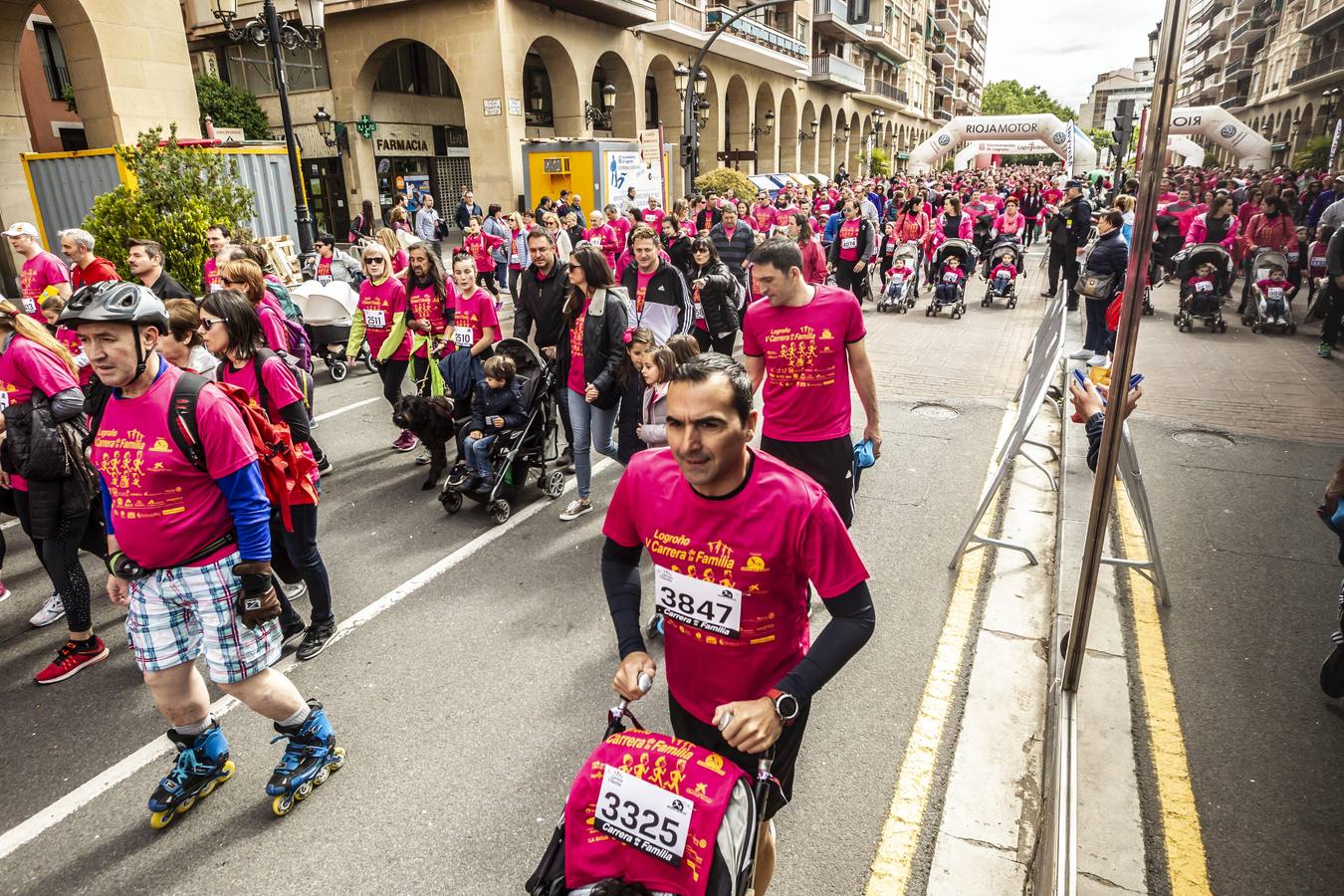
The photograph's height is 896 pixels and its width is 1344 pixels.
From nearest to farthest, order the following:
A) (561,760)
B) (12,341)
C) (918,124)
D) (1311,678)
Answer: (561,760) → (1311,678) → (12,341) → (918,124)

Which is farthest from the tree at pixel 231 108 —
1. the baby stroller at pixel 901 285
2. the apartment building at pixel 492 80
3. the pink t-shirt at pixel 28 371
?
the pink t-shirt at pixel 28 371

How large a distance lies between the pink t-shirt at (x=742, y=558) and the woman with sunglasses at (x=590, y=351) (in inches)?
134

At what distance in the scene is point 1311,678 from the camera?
3.78 meters

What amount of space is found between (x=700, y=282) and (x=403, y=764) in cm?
537

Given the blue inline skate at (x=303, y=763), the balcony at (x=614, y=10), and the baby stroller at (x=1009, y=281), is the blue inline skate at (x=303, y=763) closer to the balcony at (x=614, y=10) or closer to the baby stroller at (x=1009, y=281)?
the baby stroller at (x=1009, y=281)

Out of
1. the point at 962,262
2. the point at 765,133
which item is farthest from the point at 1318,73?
the point at 765,133

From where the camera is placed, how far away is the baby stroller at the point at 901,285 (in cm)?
1462

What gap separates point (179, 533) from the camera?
116 inches

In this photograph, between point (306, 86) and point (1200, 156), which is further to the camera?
point (1200, 156)

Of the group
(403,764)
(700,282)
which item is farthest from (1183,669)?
(700,282)

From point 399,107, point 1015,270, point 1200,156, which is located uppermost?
point 399,107

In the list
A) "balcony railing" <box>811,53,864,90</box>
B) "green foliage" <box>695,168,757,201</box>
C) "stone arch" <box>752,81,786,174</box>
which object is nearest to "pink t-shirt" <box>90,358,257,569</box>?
"green foliage" <box>695,168,757,201</box>

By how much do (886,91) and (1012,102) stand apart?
7334 cm

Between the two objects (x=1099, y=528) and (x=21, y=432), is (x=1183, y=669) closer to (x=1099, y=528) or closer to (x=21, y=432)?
(x=1099, y=528)
